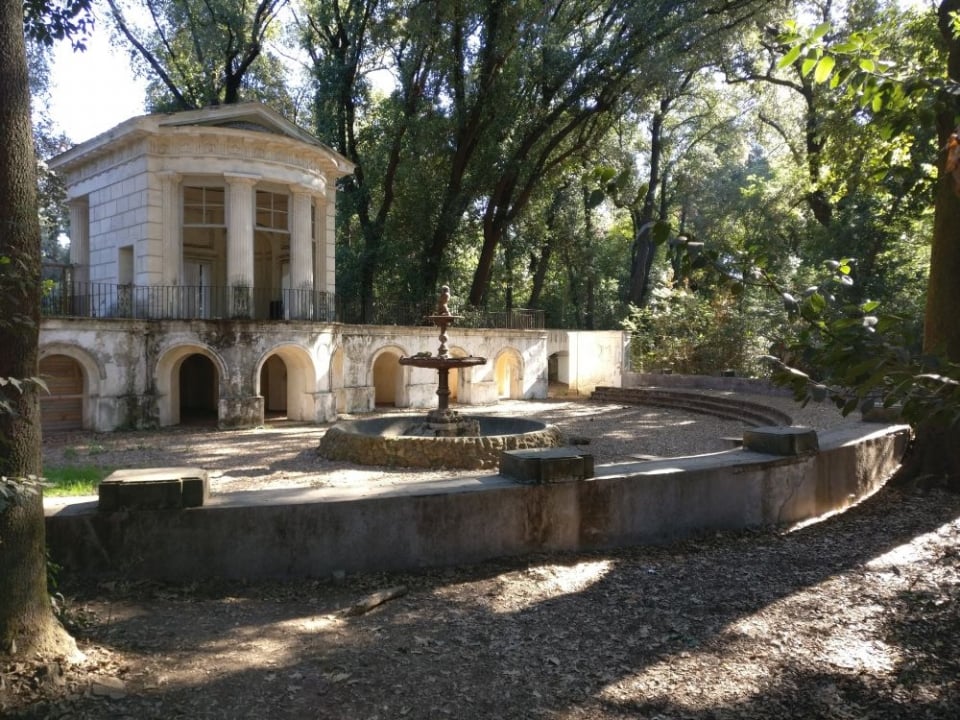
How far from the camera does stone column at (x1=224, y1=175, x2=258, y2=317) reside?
726 inches

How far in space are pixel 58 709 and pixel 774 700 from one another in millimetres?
3766

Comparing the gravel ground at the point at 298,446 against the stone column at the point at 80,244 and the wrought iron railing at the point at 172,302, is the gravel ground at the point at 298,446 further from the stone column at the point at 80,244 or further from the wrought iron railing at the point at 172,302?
the stone column at the point at 80,244

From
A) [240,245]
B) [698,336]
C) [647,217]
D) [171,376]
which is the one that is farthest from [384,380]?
[647,217]

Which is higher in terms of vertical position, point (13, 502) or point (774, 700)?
point (13, 502)

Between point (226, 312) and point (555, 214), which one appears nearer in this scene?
point (226, 312)

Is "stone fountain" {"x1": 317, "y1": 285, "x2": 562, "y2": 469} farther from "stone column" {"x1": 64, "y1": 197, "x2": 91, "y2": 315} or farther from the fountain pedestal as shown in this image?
"stone column" {"x1": 64, "y1": 197, "x2": 91, "y2": 315}

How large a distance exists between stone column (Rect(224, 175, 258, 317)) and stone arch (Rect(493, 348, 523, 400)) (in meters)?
10.6

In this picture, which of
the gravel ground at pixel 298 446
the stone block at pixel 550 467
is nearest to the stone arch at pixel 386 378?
the gravel ground at pixel 298 446

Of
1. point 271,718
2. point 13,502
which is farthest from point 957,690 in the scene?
point 13,502

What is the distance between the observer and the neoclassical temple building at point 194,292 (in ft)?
57.6

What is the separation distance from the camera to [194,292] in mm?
19750

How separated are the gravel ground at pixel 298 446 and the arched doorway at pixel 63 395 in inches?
42.9

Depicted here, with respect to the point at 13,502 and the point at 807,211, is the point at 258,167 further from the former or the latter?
the point at 807,211

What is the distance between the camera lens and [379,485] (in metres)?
6.48
